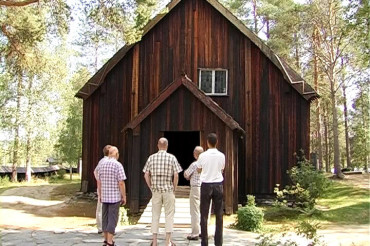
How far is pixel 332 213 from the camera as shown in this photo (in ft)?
47.9

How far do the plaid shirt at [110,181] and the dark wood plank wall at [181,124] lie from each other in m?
6.41

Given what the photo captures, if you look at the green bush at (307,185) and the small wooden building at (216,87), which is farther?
the small wooden building at (216,87)

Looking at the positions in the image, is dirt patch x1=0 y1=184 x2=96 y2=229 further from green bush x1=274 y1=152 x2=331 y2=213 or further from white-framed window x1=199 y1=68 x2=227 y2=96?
green bush x1=274 y1=152 x2=331 y2=213

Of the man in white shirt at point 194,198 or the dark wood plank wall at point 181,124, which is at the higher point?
the dark wood plank wall at point 181,124

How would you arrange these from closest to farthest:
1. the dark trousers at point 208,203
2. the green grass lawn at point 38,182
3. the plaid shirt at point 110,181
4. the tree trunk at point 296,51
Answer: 1. the dark trousers at point 208,203
2. the plaid shirt at point 110,181
3. the green grass lawn at point 38,182
4. the tree trunk at point 296,51

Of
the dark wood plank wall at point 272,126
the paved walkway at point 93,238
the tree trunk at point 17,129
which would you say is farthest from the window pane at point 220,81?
the tree trunk at point 17,129

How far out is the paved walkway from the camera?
835 centimetres

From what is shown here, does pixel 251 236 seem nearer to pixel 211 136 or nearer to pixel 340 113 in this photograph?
pixel 211 136

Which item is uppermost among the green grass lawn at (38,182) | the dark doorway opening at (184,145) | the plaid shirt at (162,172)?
the dark doorway opening at (184,145)

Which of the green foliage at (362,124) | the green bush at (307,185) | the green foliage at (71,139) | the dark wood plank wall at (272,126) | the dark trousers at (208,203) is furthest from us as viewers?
the green foliage at (362,124)

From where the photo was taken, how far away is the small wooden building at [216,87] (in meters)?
15.9

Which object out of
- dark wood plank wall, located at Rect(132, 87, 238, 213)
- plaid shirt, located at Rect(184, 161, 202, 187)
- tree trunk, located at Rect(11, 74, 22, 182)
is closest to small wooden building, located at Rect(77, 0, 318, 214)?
dark wood plank wall, located at Rect(132, 87, 238, 213)

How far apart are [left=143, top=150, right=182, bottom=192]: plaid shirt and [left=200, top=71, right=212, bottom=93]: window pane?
9.07 m

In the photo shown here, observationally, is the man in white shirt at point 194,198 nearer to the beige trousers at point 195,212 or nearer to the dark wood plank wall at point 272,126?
the beige trousers at point 195,212
